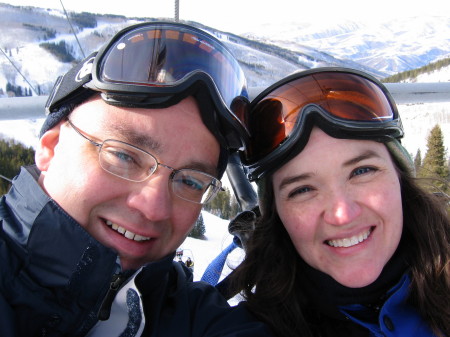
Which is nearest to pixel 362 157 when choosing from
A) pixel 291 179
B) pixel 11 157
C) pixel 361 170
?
pixel 361 170

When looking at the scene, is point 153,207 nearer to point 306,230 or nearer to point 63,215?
point 63,215

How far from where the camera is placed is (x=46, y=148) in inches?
54.7

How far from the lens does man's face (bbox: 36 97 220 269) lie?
127 centimetres

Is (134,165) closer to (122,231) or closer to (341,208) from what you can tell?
(122,231)

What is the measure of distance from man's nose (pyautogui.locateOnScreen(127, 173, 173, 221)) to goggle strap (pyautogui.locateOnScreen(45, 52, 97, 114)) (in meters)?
0.47

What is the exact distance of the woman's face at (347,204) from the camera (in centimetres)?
149

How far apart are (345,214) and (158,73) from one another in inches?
39.8

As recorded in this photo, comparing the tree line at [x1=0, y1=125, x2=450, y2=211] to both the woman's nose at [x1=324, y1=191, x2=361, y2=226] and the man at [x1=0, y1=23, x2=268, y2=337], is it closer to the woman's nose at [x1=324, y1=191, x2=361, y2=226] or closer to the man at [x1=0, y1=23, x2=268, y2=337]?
the man at [x1=0, y1=23, x2=268, y2=337]

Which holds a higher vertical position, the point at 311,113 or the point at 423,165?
the point at 311,113

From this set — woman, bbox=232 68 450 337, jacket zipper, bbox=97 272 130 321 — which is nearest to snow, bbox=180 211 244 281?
woman, bbox=232 68 450 337

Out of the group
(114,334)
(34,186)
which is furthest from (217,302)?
(34,186)

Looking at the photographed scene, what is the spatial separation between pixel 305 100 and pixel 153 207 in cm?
90

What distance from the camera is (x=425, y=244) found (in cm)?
158

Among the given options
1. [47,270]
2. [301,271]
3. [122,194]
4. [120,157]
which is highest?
→ [120,157]
